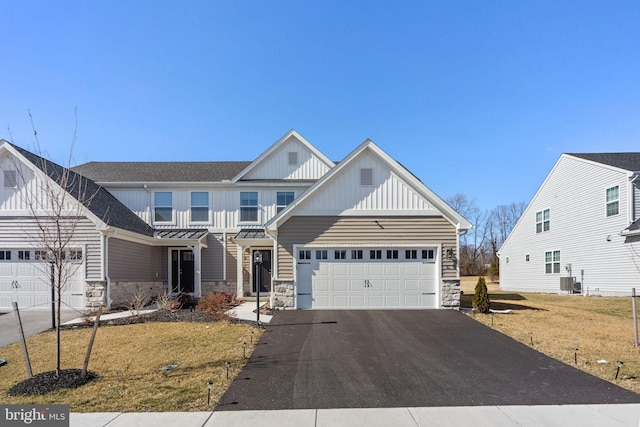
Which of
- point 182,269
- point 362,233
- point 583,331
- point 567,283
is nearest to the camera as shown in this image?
point 583,331

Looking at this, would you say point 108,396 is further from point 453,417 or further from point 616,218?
point 616,218

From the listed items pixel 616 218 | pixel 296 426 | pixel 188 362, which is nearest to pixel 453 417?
pixel 296 426

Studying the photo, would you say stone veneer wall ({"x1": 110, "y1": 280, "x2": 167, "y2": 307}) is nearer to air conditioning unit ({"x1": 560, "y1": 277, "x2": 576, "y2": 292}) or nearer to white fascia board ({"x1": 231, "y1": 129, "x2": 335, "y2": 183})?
white fascia board ({"x1": 231, "y1": 129, "x2": 335, "y2": 183})

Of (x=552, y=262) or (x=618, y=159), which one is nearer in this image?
(x=618, y=159)

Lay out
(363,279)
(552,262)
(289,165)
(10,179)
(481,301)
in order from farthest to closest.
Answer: (552,262), (289,165), (10,179), (363,279), (481,301)

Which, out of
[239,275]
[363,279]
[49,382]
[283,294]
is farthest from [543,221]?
[49,382]

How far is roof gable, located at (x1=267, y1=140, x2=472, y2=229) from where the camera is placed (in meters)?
13.6

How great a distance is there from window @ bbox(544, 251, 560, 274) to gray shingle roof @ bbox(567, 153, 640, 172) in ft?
19.4

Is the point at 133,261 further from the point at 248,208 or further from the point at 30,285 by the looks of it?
the point at 248,208

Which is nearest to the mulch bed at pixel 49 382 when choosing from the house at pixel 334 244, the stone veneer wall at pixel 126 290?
the house at pixel 334 244

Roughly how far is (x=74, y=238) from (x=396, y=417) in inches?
529

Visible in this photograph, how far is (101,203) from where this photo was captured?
51.6 feet

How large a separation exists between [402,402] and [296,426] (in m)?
1.72

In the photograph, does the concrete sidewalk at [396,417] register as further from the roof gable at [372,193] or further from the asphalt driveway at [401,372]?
the roof gable at [372,193]
